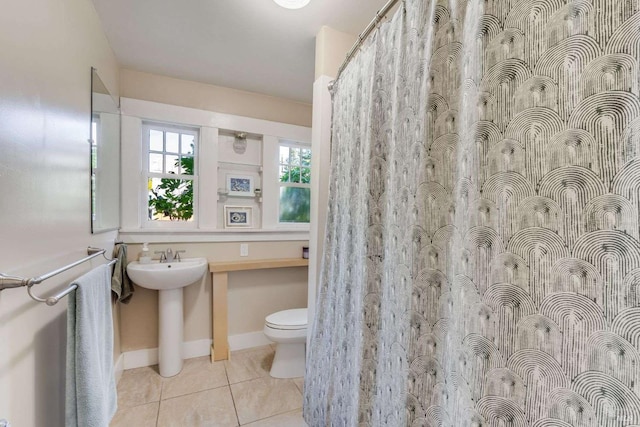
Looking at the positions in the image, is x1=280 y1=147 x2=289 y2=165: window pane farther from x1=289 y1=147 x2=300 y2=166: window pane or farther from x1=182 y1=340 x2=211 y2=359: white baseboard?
x1=182 y1=340 x2=211 y2=359: white baseboard

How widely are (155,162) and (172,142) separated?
9.0 inches

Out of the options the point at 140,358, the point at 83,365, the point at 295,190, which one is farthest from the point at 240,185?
the point at 83,365

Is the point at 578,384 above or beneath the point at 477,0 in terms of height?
beneath

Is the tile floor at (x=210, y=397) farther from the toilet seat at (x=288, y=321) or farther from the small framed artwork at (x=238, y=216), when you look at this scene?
the small framed artwork at (x=238, y=216)

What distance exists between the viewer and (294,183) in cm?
274

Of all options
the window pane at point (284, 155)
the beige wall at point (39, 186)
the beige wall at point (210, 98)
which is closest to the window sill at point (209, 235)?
the window pane at point (284, 155)

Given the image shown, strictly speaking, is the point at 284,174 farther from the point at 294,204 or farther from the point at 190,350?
the point at 190,350

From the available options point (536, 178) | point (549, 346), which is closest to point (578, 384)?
point (549, 346)

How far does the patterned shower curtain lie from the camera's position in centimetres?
45

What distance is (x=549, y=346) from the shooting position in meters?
0.52

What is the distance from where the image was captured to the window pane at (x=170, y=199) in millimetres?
2289

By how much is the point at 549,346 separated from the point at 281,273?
7.62ft

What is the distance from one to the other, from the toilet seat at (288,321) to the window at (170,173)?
45.1 inches

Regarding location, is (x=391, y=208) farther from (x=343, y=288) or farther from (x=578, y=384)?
(x=578, y=384)
